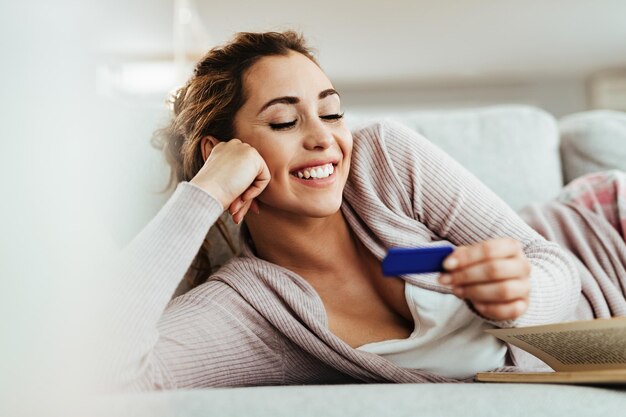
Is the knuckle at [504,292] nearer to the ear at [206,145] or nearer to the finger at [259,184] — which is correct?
the finger at [259,184]

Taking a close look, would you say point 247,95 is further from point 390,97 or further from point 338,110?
point 390,97

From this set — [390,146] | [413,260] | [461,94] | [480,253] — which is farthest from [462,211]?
[461,94]

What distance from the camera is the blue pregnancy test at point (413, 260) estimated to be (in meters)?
0.73

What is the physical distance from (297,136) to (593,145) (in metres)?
1.09

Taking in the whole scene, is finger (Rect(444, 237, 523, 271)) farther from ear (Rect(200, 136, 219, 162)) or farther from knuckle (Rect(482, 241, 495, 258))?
ear (Rect(200, 136, 219, 162))

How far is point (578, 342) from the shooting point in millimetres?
828

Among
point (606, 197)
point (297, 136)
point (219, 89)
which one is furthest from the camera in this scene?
point (606, 197)

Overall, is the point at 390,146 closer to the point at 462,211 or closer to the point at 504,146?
the point at 462,211

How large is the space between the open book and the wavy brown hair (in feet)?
2.12

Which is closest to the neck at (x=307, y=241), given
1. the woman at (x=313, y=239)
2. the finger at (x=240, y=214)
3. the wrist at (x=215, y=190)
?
the woman at (x=313, y=239)

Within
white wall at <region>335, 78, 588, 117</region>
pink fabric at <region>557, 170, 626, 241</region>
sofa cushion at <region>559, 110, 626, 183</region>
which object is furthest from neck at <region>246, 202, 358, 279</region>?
white wall at <region>335, 78, 588, 117</region>

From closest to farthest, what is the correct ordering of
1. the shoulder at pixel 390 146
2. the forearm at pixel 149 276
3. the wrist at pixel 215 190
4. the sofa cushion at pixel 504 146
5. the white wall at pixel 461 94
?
the forearm at pixel 149 276 → the wrist at pixel 215 190 → the shoulder at pixel 390 146 → the sofa cushion at pixel 504 146 → the white wall at pixel 461 94

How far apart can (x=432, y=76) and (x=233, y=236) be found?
7.83 metres

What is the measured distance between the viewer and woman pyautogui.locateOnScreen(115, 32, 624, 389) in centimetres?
112
